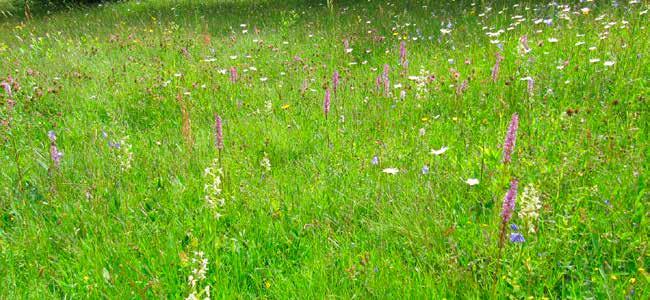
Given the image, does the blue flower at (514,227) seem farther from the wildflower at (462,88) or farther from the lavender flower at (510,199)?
the wildflower at (462,88)

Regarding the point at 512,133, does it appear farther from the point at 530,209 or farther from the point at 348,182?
the point at 348,182

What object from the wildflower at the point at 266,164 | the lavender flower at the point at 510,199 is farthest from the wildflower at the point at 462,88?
the lavender flower at the point at 510,199

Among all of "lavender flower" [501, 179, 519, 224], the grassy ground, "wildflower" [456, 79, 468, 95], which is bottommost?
the grassy ground

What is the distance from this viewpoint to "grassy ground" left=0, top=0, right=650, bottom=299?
180cm

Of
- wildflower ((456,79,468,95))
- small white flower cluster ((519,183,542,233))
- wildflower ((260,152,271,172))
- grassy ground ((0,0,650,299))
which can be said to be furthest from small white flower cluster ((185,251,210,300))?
wildflower ((456,79,468,95))

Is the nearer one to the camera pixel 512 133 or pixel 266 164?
pixel 512 133

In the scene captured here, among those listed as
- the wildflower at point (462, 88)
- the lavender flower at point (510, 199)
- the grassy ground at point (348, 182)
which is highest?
the lavender flower at point (510, 199)

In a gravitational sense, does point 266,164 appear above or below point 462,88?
below

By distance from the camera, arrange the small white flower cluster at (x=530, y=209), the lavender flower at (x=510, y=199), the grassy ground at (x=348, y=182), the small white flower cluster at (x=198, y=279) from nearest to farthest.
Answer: the lavender flower at (x=510, y=199), the small white flower cluster at (x=198, y=279), the small white flower cluster at (x=530, y=209), the grassy ground at (x=348, y=182)

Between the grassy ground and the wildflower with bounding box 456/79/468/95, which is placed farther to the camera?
the wildflower with bounding box 456/79/468/95

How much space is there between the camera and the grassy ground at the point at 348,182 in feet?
5.92

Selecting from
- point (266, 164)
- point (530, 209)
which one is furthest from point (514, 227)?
point (266, 164)

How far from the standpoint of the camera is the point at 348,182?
101 inches

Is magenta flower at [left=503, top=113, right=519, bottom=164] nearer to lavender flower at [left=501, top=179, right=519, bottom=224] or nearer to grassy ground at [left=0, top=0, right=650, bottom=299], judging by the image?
grassy ground at [left=0, top=0, right=650, bottom=299]
